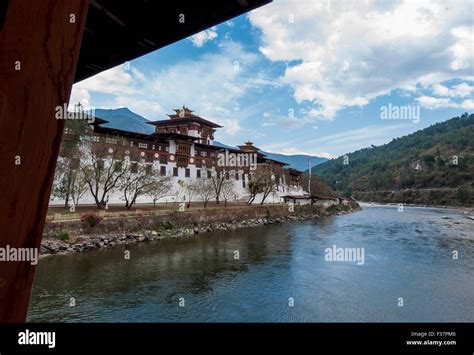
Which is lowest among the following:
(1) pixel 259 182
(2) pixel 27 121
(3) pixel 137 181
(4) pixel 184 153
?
(2) pixel 27 121

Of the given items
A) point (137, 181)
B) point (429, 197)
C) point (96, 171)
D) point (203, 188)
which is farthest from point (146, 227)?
point (429, 197)

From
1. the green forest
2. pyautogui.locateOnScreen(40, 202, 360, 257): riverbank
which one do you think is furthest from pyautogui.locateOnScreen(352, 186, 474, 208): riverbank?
pyautogui.locateOnScreen(40, 202, 360, 257): riverbank

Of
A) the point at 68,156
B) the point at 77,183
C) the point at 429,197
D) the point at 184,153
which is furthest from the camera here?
the point at 429,197

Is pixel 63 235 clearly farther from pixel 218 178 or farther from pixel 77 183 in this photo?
pixel 218 178

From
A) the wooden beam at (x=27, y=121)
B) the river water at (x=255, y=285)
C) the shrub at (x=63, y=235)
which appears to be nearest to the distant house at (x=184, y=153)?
the shrub at (x=63, y=235)

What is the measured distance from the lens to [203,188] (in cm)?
3759

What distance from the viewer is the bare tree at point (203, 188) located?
37.3 m

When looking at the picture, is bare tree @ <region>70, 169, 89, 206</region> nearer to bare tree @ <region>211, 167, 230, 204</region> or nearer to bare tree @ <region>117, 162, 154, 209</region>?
bare tree @ <region>117, 162, 154, 209</region>

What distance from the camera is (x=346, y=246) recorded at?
20.6 m

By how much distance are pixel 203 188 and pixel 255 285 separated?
→ 25.9 meters

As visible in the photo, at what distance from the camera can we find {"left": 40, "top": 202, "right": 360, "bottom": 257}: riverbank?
18.3m

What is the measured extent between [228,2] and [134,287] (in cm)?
1188
